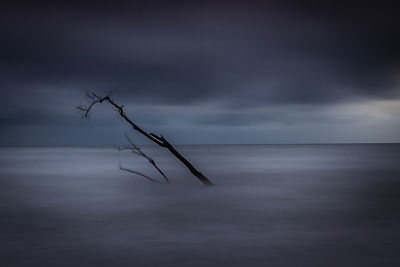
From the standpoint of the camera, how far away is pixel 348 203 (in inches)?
712

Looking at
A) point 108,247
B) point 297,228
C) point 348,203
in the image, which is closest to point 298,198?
point 348,203

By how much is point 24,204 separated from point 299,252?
12562 millimetres

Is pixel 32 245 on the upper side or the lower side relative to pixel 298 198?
lower

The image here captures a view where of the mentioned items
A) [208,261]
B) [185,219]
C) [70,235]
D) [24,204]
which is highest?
[24,204]

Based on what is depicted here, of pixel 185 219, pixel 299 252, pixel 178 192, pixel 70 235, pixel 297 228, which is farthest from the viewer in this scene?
pixel 178 192

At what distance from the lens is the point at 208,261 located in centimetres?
882

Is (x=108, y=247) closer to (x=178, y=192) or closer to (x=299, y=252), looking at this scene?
(x=299, y=252)

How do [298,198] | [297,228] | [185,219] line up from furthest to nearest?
[298,198] < [185,219] < [297,228]

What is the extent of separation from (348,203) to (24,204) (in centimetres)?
1333

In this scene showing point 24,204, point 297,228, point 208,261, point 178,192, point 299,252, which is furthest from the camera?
point 178,192

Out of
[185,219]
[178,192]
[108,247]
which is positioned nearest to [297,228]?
[185,219]

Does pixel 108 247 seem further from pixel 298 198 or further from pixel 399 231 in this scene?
pixel 298 198

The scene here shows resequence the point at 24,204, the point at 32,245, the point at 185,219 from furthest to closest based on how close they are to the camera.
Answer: the point at 24,204, the point at 185,219, the point at 32,245

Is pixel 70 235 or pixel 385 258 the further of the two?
pixel 70 235
